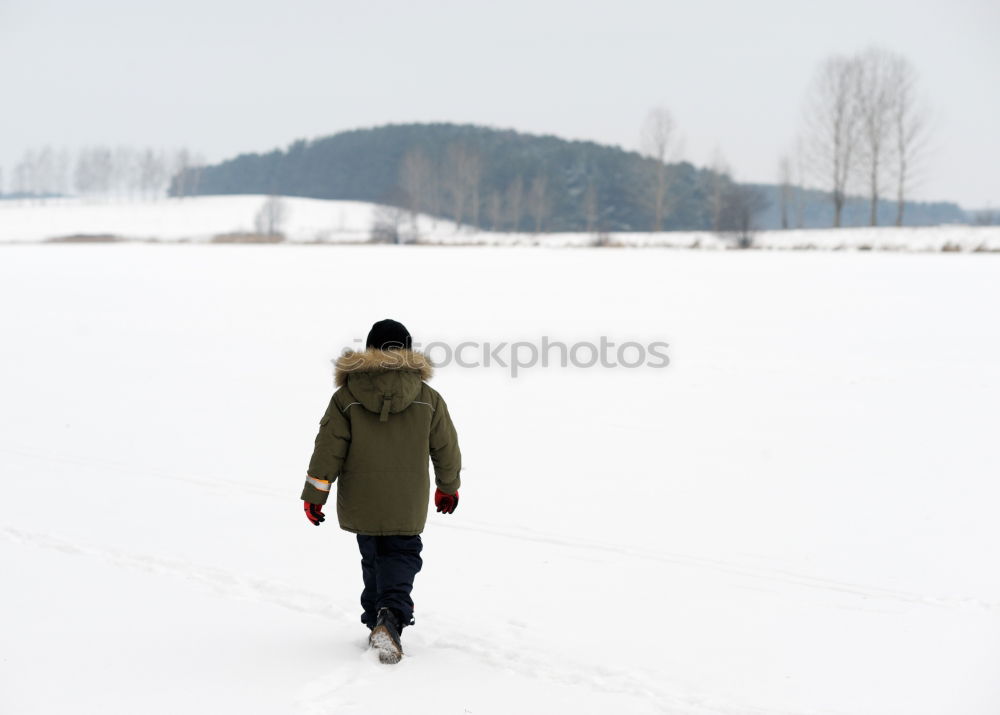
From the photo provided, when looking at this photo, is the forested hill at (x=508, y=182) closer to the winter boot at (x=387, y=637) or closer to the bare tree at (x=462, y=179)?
the bare tree at (x=462, y=179)

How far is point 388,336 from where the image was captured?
4.10 metres

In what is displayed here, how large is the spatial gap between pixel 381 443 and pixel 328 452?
0.26m

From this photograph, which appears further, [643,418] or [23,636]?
[643,418]

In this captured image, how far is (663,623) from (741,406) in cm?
601

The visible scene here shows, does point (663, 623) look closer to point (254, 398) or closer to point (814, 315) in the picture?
point (254, 398)

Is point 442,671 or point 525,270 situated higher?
point 525,270

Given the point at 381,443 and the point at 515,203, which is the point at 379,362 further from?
the point at 515,203

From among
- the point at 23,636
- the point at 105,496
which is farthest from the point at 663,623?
the point at 105,496

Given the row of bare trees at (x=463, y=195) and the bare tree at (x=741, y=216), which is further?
the row of bare trees at (x=463, y=195)

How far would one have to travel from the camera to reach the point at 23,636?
4461mm

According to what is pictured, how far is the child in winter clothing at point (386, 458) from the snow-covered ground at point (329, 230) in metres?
20.2

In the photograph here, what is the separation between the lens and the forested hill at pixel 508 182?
77.2 meters

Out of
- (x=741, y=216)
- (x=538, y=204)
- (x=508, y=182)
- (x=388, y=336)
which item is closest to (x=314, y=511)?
(x=388, y=336)

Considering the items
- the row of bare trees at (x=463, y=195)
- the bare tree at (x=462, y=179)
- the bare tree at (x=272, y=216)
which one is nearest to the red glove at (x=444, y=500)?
the bare tree at (x=272, y=216)
